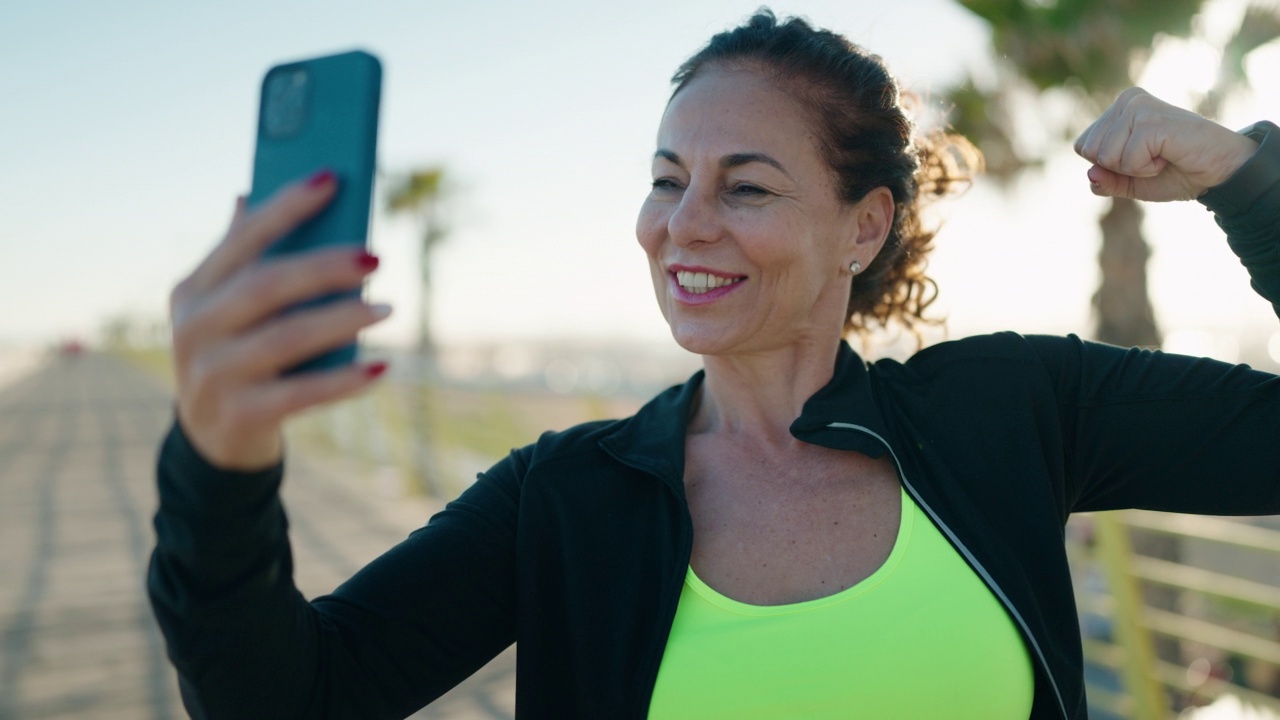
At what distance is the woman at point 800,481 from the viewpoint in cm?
145

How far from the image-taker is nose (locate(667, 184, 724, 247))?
176 cm

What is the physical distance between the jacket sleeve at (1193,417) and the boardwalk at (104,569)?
330 cm

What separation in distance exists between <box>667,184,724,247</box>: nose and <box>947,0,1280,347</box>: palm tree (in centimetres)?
642

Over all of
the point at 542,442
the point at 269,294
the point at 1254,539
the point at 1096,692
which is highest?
the point at 269,294

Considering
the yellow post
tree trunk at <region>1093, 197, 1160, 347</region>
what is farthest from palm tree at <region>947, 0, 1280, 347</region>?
the yellow post

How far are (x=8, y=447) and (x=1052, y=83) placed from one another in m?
15.6

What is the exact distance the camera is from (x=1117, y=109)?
1816 mm

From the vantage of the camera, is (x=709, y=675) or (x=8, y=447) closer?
(x=709, y=675)

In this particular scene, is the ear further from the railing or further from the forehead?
the railing

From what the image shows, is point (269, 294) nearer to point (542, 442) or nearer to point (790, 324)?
point (542, 442)

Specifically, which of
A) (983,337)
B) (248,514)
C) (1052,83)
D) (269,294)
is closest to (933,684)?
(983,337)

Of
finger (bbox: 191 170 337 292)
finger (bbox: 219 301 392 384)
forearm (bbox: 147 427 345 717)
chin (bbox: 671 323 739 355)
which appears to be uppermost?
finger (bbox: 191 170 337 292)

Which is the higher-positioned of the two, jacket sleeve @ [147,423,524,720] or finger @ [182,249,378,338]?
finger @ [182,249,378,338]

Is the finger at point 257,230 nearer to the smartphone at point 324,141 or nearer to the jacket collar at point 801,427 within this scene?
the smartphone at point 324,141
